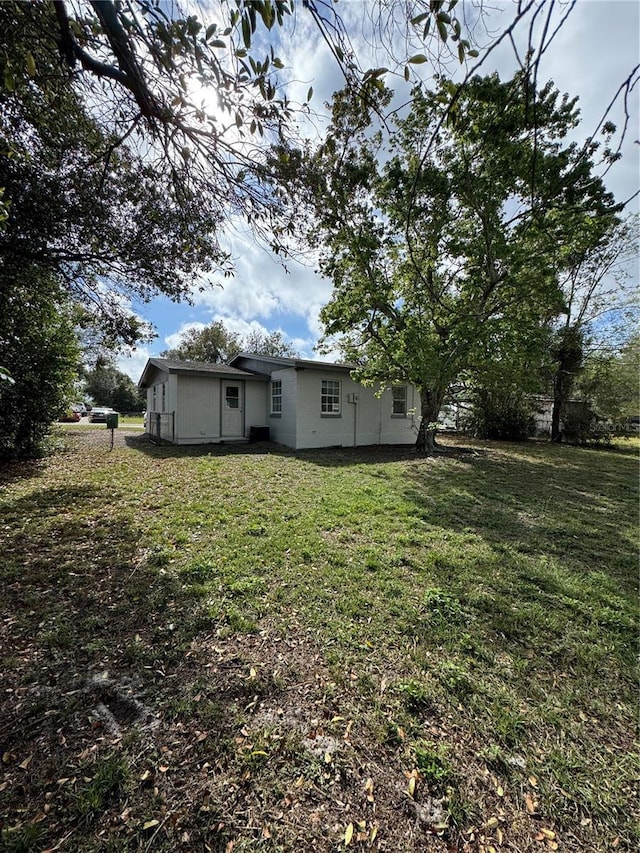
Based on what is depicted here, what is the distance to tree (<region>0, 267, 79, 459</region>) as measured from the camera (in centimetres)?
650

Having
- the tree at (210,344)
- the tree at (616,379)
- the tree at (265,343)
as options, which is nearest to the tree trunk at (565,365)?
the tree at (616,379)

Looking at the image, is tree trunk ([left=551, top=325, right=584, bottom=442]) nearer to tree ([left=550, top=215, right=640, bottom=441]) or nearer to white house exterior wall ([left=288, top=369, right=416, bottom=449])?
tree ([left=550, top=215, right=640, bottom=441])

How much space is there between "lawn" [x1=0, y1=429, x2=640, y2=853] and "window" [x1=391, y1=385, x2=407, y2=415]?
9.91 metres

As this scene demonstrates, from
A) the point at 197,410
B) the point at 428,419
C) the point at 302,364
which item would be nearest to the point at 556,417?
the point at 428,419

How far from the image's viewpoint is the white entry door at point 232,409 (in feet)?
43.2

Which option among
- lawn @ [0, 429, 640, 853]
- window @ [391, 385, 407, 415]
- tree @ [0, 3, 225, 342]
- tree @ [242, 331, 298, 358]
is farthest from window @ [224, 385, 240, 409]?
tree @ [242, 331, 298, 358]

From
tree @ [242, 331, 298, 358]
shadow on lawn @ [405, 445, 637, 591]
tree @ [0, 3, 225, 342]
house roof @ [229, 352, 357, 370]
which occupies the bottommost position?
shadow on lawn @ [405, 445, 637, 591]

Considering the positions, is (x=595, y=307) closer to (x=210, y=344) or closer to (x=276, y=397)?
(x=276, y=397)

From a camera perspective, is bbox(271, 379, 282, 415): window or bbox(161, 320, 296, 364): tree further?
bbox(161, 320, 296, 364): tree

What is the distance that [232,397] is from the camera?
528 inches

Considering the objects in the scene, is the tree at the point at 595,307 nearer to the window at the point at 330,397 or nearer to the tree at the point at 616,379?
the tree at the point at 616,379

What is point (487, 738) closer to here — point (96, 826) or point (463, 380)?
point (96, 826)

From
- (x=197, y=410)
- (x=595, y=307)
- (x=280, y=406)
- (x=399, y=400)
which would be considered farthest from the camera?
(x=595, y=307)

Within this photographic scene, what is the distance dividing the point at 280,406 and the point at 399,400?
16.9 feet
